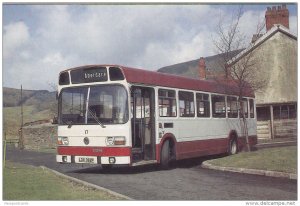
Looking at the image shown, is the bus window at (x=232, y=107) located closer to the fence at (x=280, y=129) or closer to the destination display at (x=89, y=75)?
the destination display at (x=89, y=75)

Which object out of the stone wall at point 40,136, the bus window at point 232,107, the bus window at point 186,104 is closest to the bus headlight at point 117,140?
the bus window at point 186,104

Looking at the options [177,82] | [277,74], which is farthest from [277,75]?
[177,82]

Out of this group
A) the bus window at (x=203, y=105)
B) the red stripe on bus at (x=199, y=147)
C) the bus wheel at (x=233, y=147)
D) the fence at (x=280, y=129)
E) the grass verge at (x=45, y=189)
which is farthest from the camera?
the fence at (x=280, y=129)

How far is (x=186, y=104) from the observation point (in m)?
14.4

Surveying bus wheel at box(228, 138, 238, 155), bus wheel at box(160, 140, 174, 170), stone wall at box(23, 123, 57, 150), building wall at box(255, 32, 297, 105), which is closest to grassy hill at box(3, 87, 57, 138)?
stone wall at box(23, 123, 57, 150)

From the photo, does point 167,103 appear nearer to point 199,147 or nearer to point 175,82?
point 175,82

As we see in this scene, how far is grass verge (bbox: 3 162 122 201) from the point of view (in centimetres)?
869

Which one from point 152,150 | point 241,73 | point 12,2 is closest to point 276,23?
point 241,73

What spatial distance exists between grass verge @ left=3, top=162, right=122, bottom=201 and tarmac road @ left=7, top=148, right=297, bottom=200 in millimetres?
669

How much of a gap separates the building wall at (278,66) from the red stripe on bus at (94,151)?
20.7 m

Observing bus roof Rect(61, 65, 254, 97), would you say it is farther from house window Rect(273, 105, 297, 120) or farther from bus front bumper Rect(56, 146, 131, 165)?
house window Rect(273, 105, 297, 120)

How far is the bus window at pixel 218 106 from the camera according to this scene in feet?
52.9

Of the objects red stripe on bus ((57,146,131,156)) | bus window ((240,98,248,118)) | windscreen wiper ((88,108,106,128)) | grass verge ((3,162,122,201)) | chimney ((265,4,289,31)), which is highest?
chimney ((265,4,289,31))

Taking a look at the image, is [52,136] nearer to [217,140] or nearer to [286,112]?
[286,112]
